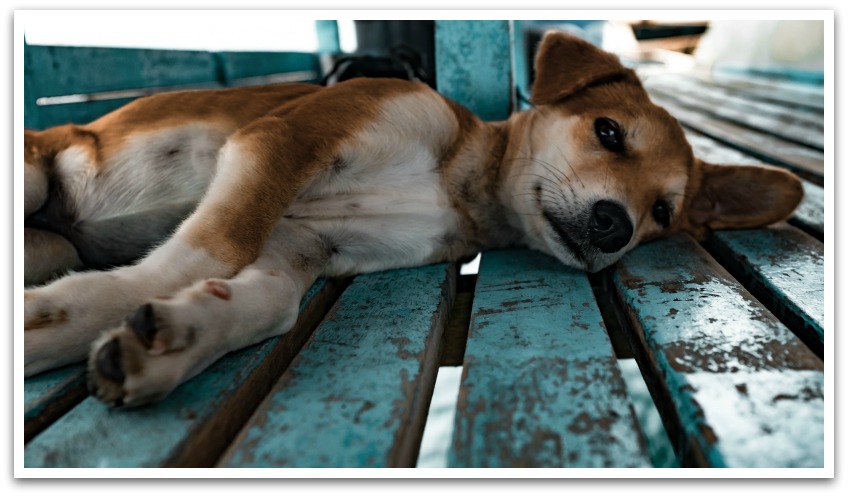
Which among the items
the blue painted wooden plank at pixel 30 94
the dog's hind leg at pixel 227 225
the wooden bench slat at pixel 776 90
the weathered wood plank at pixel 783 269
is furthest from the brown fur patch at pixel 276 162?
the wooden bench slat at pixel 776 90

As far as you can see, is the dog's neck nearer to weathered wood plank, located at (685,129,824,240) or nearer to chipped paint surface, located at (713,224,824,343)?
A: chipped paint surface, located at (713,224,824,343)

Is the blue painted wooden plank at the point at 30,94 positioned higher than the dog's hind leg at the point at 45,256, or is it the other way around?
the blue painted wooden plank at the point at 30,94

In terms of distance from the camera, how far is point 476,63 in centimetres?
405

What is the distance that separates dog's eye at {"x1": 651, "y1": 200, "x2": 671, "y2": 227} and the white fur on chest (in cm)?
82

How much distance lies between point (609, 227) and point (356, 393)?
1.22 m

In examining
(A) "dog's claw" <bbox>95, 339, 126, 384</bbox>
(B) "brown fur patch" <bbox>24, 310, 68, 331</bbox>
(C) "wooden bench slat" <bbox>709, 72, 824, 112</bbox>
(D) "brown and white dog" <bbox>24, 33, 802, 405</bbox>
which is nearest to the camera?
(A) "dog's claw" <bbox>95, 339, 126, 384</bbox>

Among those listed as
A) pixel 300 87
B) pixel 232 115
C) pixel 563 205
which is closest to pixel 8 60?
pixel 232 115

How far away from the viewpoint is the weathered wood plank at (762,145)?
11.7 ft

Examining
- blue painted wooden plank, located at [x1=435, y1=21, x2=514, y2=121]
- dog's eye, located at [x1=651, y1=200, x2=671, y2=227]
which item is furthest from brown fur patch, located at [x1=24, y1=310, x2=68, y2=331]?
blue painted wooden plank, located at [x1=435, y1=21, x2=514, y2=121]

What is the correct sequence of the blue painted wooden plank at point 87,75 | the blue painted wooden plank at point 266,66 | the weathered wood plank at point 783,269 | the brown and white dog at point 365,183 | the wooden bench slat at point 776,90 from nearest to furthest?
1. the weathered wood plank at point 783,269
2. the brown and white dog at point 365,183
3. the blue painted wooden plank at point 87,75
4. the blue painted wooden plank at point 266,66
5. the wooden bench slat at point 776,90

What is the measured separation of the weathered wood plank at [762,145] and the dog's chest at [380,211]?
2.27 meters

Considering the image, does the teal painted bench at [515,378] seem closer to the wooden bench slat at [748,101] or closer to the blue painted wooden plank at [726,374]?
the blue painted wooden plank at [726,374]

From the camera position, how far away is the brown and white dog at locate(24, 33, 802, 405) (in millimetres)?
1862

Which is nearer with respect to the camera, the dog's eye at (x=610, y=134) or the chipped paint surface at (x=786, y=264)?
the chipped paint surface at (x=786, y=264)
